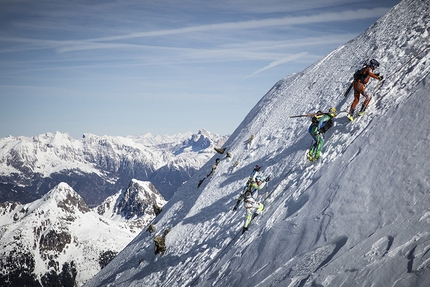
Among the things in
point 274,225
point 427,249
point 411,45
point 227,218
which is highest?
point 411,45

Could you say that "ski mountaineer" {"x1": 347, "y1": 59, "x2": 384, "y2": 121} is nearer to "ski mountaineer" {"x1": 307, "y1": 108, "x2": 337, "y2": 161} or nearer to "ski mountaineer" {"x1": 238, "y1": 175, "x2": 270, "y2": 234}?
"ski mountaineer" {"x1": 307, "y1": 108, "x2": 337, "y2": 161}

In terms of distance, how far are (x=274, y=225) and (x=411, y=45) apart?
15.8 m

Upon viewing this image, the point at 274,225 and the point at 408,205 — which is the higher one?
the point at 274,225

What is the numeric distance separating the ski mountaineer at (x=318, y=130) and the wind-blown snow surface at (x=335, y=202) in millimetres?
482

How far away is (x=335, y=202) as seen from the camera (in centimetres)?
1122

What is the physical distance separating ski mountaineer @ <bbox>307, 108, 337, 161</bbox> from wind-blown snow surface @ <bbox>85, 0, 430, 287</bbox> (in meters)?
0.48

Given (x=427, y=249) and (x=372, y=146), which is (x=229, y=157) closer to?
(x=372, y=146)

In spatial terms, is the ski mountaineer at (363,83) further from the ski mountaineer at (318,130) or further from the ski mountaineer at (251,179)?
the ski mountaineer at (251,179)

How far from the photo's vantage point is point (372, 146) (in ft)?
40.3

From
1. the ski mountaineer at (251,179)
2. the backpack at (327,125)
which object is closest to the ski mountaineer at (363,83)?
the backpack at (327,125)

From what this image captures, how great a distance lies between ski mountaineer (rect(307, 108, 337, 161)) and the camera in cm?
1503

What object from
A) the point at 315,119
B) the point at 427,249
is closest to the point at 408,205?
the point at 427,249

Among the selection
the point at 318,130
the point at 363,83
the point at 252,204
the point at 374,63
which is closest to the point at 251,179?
the point at 252,204

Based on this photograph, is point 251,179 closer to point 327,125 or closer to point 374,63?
point 327,125
